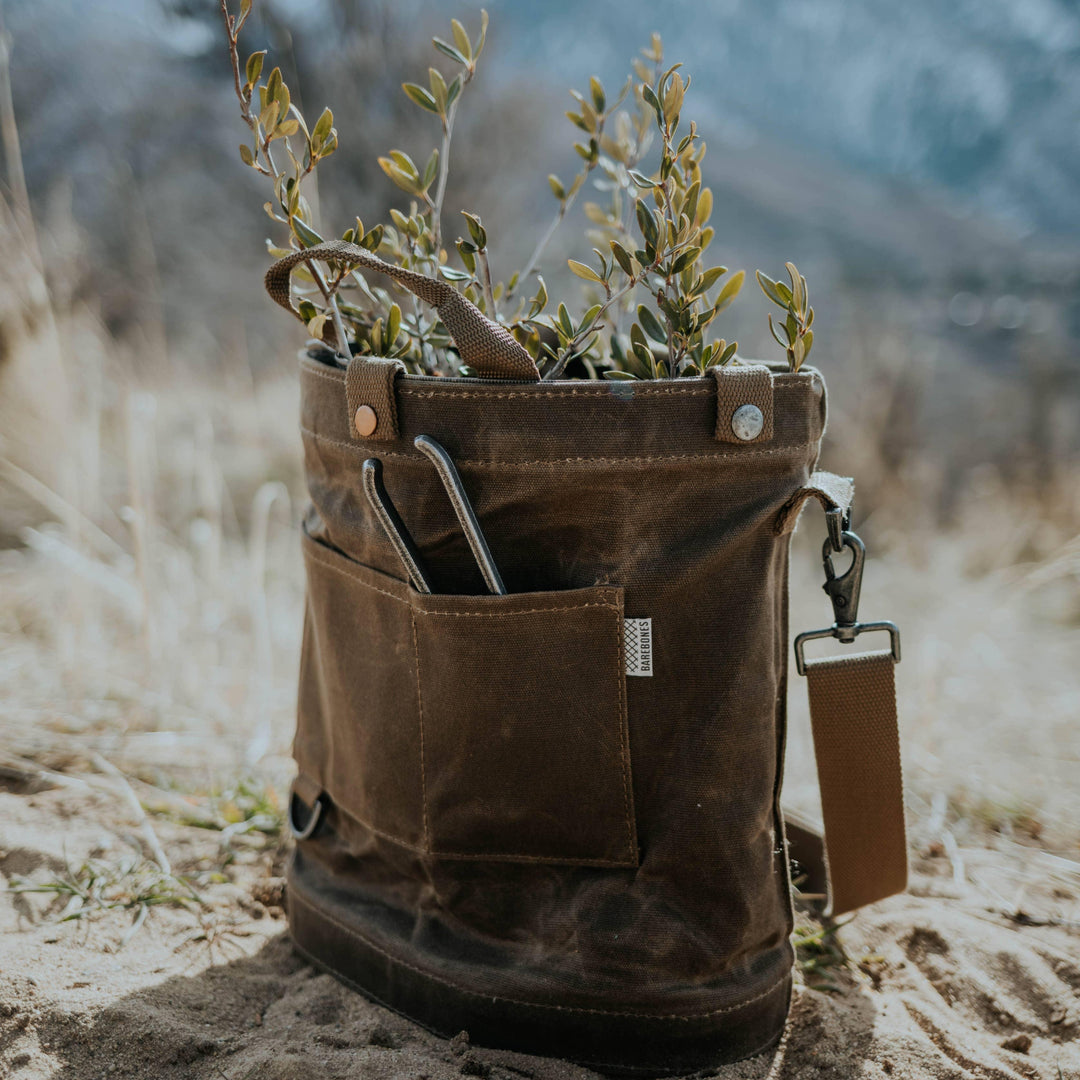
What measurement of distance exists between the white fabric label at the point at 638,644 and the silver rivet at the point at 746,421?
26cm

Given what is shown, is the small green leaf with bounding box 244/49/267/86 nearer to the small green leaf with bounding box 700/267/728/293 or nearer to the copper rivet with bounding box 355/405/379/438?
the copper rivet with bounding box 355/405/379/438

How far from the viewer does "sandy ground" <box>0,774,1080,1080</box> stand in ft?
3.85

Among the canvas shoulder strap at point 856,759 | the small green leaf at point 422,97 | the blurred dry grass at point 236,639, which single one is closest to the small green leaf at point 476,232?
the small green leaf at point 422,97

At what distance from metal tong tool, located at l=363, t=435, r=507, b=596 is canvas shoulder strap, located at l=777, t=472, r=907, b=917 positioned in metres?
0.46

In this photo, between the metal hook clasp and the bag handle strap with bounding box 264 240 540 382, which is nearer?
the bag handle strap with bounding box 264 240 540 382

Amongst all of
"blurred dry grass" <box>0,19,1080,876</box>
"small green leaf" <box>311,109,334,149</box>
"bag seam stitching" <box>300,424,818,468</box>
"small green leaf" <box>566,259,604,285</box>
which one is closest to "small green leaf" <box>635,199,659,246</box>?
"small green leaf" <box>566,259,604,285</box>

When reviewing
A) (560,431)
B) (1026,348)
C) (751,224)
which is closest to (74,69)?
(751,224)

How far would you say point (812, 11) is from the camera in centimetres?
1545

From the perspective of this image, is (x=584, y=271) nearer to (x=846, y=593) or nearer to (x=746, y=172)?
(x=846, y=593)

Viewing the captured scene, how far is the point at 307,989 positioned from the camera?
53.9 inches

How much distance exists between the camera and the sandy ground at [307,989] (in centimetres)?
117

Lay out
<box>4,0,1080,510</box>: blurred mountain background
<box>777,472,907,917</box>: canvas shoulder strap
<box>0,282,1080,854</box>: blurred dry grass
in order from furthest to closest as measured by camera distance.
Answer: <box>4,0,1080,510</box>: blurred mountain background
<box>0,282,1080,854</box>: blurred dry grass
<box>777,472,907,917</box>: canvas shoulder strap

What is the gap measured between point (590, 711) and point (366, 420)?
18.5 inches

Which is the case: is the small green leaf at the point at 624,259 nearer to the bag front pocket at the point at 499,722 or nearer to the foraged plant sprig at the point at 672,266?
the foraged plant sprig at the point at 672,266
